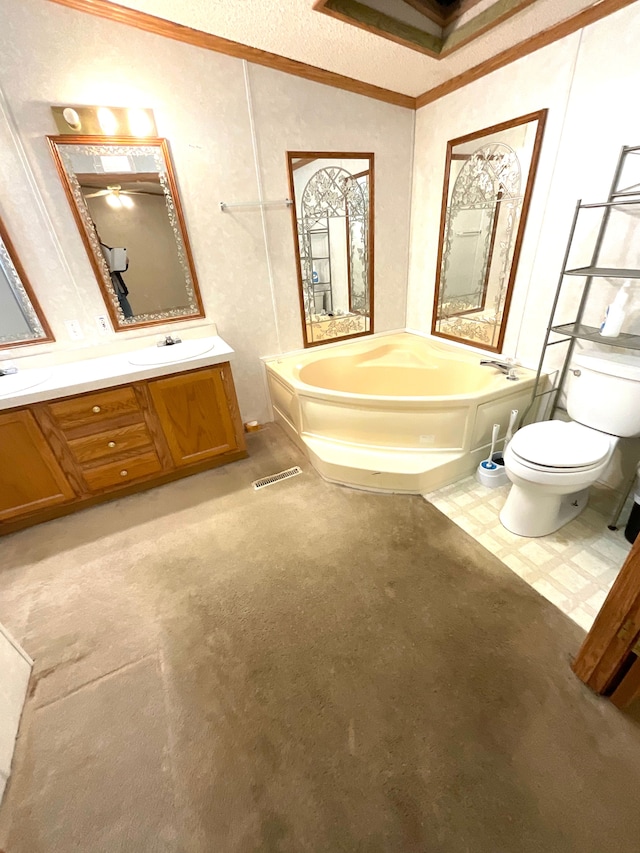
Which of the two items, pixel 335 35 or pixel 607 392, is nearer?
pixel 607 392

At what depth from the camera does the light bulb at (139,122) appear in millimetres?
1895

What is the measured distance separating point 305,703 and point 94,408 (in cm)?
172

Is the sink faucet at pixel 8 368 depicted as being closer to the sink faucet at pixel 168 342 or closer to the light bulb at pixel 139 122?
the sink faucet at pixel 168 342

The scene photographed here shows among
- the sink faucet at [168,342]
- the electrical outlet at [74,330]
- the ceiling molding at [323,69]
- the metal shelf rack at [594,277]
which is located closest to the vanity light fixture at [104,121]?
the ceiling molding at [323,69]

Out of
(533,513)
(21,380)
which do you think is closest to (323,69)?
(21,380)

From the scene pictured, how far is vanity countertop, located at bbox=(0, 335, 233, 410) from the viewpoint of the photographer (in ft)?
5.75

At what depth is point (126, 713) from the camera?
1222mm

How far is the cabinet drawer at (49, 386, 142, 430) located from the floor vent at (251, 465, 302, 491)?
83 centimetres

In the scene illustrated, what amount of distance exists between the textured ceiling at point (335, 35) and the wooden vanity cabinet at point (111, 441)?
5.51ft

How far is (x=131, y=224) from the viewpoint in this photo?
6.81ft

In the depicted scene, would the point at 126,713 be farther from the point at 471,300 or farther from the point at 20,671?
the point at 471,300

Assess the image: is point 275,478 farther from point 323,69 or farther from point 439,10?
point 439,10

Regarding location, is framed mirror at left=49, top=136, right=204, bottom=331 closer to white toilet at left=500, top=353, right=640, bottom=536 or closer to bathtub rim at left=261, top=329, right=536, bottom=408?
bathtub rim at left=261, top=329, right=536, bottom=408

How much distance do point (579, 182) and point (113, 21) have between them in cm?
244
